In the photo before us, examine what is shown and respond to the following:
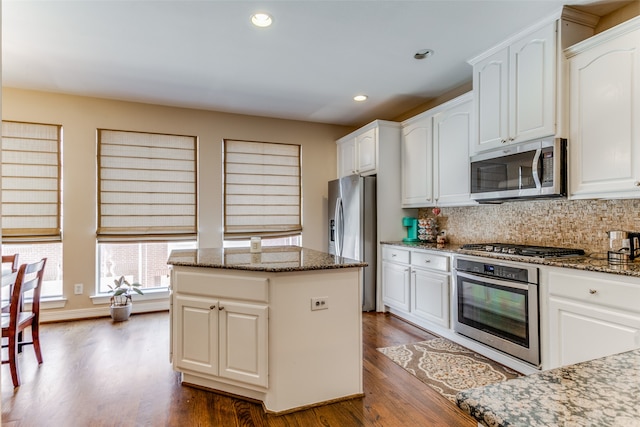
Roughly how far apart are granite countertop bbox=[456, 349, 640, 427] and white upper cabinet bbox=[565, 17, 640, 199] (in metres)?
1.94

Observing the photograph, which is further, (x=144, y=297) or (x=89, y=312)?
(x=144, y=297)

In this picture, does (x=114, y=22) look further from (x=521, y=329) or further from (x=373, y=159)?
(x=521, y=329)

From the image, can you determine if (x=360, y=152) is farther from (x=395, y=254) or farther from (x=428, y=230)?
(x=395, y=254)

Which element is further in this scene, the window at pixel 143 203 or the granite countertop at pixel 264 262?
the window at pixel 143 203

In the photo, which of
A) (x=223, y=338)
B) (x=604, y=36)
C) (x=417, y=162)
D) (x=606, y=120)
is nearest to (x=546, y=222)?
(x=606, y=120)

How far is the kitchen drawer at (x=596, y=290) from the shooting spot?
1.91 m

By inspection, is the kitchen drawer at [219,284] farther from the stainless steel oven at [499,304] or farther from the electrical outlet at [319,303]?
the stainless steel oven at [499,304]

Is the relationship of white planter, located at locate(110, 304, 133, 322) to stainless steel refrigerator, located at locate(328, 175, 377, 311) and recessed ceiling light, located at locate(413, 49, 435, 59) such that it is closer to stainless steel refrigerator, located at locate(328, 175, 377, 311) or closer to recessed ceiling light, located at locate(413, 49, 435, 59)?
stainless steel refrigerator, located at locate(328, 175, 377, 311)

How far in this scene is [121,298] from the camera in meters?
4.17

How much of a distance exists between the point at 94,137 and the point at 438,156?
4.11 m

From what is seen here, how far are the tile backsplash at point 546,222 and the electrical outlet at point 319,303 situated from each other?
2.08 m

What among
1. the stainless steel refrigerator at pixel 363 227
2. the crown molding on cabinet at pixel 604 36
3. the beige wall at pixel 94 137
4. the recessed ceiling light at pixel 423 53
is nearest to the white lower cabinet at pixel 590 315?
the crown molding on cabinet at pixel 604 36

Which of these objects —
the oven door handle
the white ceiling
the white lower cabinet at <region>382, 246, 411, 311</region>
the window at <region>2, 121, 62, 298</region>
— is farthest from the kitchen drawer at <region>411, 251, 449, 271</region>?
the window at <region>2, 121, 62, 298</region>

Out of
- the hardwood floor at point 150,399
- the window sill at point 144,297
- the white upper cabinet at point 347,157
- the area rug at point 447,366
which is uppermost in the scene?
the white upper cabinet at point 347,157
